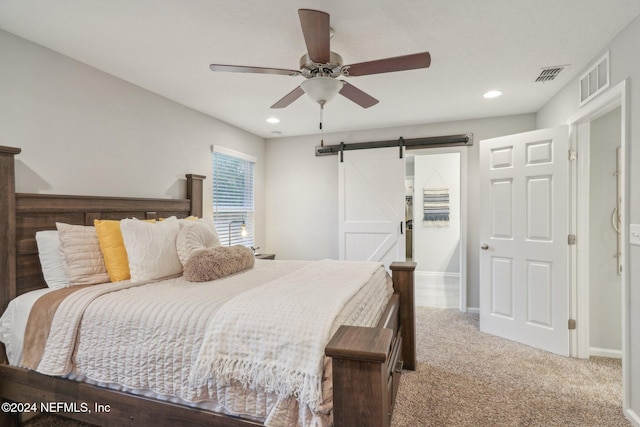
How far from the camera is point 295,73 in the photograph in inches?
81.4

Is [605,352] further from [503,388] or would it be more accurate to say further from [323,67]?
[323,67]

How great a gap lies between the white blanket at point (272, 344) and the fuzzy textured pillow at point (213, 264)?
0.67 meters

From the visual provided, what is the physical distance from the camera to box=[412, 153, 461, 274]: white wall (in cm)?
671

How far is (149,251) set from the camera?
2238mm

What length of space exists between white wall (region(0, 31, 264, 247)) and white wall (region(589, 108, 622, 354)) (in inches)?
162

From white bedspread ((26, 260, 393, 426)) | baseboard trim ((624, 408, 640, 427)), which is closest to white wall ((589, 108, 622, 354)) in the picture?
baseboard trim ((624, 408, 640, 427))

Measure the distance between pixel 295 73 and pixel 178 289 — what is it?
5.03 feet

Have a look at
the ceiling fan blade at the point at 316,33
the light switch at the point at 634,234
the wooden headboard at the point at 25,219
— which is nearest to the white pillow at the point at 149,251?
the wooden headboard at the point at 25,219

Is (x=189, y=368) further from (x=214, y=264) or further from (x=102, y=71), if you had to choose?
(x=102, y=71)

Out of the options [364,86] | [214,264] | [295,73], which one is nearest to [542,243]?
[364,86]

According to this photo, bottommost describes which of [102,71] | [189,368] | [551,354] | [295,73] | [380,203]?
[551,354]

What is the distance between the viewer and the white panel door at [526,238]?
3.00 m

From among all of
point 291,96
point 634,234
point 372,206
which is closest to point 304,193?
point 372,206

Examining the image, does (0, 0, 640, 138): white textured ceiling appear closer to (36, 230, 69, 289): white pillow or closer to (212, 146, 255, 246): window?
(212, 146, 255, 246): window
